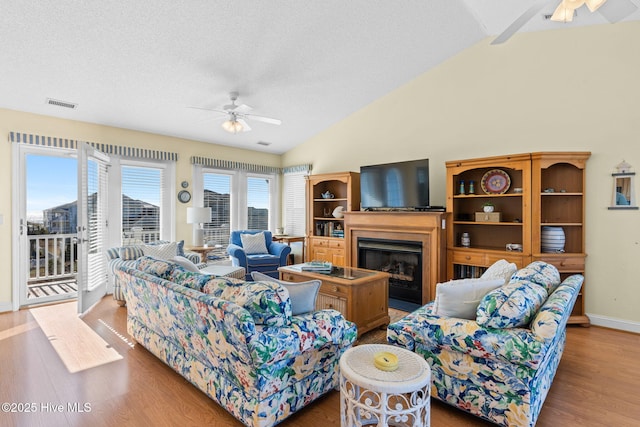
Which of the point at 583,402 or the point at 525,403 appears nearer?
the point at 525,403

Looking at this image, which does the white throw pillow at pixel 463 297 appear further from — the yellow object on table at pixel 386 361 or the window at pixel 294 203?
the window at pixel 294 203

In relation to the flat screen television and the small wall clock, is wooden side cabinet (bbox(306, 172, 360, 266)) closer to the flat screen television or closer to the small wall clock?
the flat screen television

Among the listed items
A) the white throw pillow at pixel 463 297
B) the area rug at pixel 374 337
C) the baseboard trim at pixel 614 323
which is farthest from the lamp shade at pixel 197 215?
the baseboard trim at pixel 614 323

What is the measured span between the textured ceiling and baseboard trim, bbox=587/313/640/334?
3.30 m

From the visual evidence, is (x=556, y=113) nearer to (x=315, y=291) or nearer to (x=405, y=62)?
(x=405, y=62)

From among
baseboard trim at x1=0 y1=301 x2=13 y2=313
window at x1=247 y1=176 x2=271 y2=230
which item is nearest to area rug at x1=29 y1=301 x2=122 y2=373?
baseboard trim at x1=0 y1=301 x2=13 y2=313

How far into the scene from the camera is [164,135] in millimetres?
5363

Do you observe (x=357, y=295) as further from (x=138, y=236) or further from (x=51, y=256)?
(x=51, y=256)

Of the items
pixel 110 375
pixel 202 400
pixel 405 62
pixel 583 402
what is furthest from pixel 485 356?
pixel 405 62

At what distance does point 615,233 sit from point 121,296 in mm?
6054

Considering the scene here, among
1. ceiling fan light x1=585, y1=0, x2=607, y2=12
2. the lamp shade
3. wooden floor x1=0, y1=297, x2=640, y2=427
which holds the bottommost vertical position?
wooden floor x1=0, y1=297, x2=640, y2=427

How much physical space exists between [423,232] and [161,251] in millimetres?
3657

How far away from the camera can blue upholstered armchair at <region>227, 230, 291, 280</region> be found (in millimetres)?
5250

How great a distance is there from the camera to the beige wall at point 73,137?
13.1 ft
